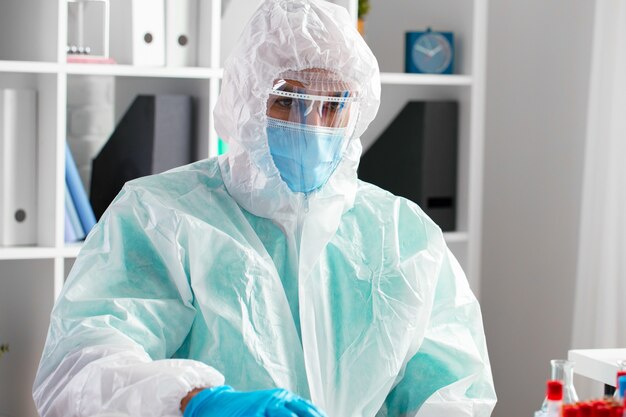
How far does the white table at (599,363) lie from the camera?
1.70 m

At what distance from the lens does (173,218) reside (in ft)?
5.20

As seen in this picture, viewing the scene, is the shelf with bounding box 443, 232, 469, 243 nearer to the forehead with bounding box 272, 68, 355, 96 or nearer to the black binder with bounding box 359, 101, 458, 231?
the black binder with bounding box 359, 101, 458, 231

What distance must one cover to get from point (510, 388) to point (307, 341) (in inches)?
58.5

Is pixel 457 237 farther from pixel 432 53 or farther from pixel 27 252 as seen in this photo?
pixel 27 252

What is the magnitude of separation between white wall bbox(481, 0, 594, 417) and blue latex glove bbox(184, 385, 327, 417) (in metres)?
1.69

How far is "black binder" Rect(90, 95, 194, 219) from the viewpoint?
2371 millimetres

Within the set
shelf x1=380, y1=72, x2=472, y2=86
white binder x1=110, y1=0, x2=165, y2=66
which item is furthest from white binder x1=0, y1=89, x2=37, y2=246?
shelf x1=380, y1=72, x2=472, y2=86

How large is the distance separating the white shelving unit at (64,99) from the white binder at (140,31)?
58mm

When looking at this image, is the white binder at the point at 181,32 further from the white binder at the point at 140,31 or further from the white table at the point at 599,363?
the white table at the point at 599,363

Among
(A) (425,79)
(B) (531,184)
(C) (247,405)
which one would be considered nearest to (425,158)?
(A) (425,79)

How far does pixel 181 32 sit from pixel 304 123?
0.78 m

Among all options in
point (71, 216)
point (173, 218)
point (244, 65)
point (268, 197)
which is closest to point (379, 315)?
point (268, 197)

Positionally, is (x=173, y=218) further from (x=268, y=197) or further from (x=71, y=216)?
(x=71, y=216)

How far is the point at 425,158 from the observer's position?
8.49 feet
